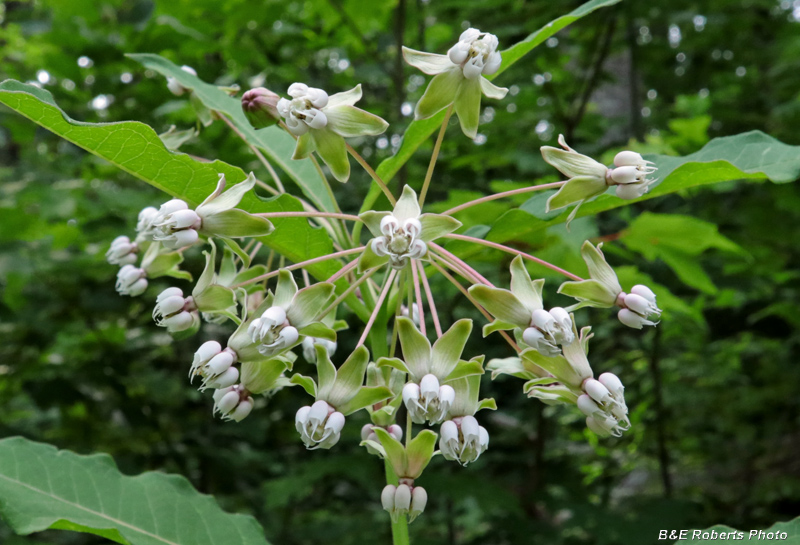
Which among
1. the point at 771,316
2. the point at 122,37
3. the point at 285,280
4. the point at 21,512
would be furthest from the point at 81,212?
the point at 771,316

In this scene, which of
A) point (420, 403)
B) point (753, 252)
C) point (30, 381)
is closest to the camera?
point (420, 403)

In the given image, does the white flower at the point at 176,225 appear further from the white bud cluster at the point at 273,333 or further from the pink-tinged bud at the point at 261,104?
the pink-tinged bud at the point at 261,104

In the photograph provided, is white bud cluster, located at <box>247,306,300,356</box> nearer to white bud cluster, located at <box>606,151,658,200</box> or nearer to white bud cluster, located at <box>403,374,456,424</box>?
white bud cluster, located at <box>403,374,456,424</box>

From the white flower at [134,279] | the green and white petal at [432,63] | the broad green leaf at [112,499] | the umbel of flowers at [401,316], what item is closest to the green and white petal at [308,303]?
the umbel of flowers at [401,316]

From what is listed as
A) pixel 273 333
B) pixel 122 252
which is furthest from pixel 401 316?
pixel 122 252

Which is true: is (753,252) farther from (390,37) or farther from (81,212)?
(81,212)

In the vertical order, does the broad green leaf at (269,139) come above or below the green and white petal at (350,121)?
above

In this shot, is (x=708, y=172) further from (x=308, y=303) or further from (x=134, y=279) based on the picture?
(x=134, y=279)
